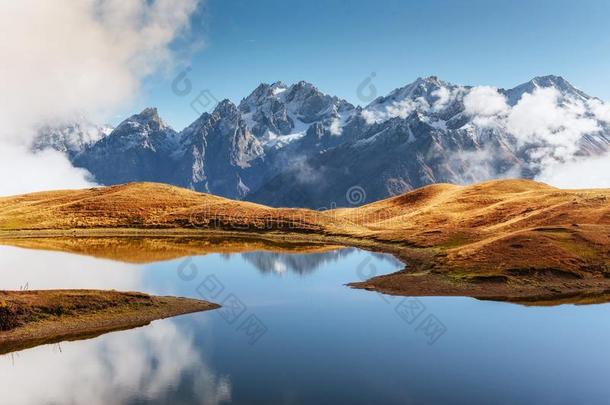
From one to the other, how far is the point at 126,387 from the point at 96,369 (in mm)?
5274

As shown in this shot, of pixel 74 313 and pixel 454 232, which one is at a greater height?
pixel 74 313

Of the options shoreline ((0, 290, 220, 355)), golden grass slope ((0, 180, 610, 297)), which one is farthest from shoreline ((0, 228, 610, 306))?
shoreline ((0, 290, 220, 355))

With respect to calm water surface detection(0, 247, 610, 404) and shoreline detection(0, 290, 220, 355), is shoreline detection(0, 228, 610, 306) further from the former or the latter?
shoreline detection(0, 290, 220, 355)

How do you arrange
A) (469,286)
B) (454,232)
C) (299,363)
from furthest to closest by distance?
(454,232) < (469,286) < (299,363)

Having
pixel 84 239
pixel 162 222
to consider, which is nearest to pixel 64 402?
pixel 84 239

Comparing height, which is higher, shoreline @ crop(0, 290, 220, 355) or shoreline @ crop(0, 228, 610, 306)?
shoreline @ crop(0, 290, 220, 355)

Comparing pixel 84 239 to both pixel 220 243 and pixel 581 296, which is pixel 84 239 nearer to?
pixel 220 243

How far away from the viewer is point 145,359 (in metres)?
49.4

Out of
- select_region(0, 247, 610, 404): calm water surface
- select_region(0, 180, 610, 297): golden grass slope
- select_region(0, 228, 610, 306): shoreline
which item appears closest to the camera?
select_region(0, 247, 610, 404): calm water surface

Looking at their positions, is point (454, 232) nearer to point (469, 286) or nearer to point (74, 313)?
point (469, 286)

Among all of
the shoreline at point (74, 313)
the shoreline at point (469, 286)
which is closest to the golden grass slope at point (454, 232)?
the shoreline at point (469, 286)

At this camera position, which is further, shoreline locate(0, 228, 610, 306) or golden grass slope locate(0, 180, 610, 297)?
golden grass slope locate(0, 180, 610, 297)

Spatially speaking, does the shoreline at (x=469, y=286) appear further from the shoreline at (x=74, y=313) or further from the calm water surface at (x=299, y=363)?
the shoreline at (x=74, y=313)

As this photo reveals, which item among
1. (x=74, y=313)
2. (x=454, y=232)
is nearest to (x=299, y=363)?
(x=74, y=313)
